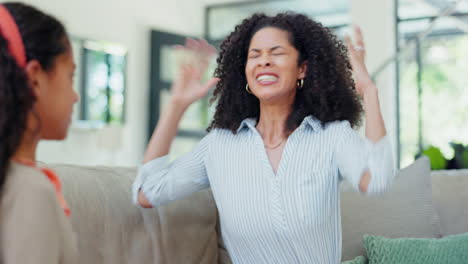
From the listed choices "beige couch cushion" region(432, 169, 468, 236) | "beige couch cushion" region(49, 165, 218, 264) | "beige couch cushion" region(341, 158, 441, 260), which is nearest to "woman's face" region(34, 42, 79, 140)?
"beige couch cushion" region(49, 165, 218, 264)

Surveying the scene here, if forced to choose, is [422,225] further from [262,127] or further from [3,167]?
[3,167]

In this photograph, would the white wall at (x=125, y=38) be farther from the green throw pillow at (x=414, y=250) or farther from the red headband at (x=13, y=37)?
the red headband at (x=13, y=37)

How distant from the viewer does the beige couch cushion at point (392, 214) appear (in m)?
2.11

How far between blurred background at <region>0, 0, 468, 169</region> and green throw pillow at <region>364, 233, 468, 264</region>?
4.91 meters

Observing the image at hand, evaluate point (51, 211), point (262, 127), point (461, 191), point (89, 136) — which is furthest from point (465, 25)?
point (51, 211)

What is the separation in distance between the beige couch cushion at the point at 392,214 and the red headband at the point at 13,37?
1.48m

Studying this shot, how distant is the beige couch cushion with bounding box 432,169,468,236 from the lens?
2.29 meters

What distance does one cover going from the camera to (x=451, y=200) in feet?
7.64

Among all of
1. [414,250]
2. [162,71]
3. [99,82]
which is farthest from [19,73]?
[162,71]

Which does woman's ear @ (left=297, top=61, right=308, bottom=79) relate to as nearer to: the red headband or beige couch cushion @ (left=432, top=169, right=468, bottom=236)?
beige couch cushion @ (left=432, top=169, right=468, bottom=236)

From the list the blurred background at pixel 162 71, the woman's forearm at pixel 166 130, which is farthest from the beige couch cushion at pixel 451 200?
the blurred background at pixel 162 71

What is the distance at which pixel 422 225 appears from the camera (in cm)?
216

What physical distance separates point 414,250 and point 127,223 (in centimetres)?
90

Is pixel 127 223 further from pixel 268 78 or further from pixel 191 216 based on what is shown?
pixel 268 78
